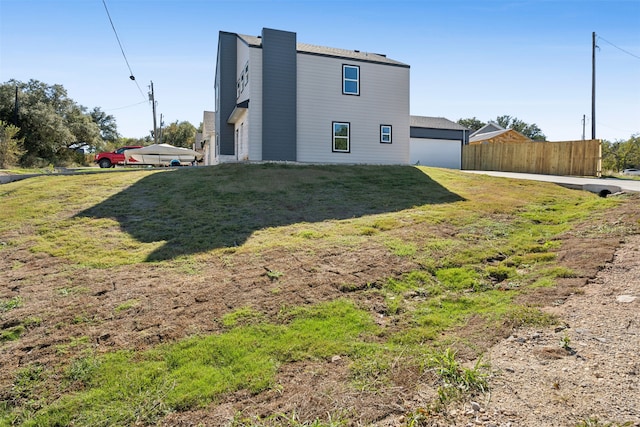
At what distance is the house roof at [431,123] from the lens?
3092cm

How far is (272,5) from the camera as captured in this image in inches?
459

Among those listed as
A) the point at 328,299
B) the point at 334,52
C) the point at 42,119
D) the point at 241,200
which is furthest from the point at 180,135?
the point at 328,299

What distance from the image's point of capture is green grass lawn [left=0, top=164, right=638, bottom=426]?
10.3ft

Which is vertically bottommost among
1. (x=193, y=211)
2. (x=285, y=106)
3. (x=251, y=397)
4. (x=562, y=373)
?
(x=251, y=397)

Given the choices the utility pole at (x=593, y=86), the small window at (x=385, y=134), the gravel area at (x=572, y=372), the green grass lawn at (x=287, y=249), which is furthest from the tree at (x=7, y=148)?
the utility pole at (x=593, y=86)

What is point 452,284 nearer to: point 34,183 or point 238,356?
point 238,356

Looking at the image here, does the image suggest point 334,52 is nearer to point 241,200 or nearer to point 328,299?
point 241,200

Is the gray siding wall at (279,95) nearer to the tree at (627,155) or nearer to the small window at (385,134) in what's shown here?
the small window at (385,134)

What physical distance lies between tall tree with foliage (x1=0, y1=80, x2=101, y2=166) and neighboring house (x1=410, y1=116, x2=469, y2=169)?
94.6ft

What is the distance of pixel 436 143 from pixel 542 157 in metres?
9.65

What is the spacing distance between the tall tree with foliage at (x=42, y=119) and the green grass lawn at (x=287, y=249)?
81.3ft

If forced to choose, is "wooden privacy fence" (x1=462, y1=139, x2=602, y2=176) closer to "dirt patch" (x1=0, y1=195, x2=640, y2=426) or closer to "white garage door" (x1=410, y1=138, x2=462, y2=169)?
"white garage door" (x1=410, y1=138, x2=462, y2=169)

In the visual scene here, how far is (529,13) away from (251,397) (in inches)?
492

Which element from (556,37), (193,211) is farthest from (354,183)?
(556,37)
